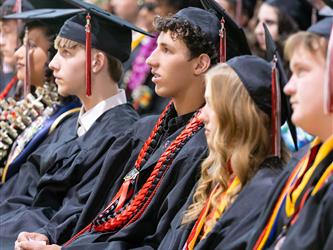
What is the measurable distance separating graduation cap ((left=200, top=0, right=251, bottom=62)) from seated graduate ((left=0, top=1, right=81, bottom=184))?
1547 mm

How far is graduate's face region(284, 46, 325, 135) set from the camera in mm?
3264

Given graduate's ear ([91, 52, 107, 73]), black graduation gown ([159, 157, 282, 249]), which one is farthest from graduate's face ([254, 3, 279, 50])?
black graduation gown ([159, 157, 282, 249])

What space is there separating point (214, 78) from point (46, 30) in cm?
261

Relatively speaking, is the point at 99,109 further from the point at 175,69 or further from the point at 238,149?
the point at 238,149

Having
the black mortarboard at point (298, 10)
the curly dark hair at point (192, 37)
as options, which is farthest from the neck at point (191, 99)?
the black mortarboard at point (298, 10)

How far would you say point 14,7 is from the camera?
7.12 metres

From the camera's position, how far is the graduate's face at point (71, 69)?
5.39m

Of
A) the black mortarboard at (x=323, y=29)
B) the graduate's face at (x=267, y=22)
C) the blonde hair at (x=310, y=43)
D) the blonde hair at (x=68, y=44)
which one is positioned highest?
the black mortarboard at (x=323, y=29)

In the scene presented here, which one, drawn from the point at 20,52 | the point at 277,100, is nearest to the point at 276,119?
the point at 277,100

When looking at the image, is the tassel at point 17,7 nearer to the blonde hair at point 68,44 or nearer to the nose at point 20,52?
the nose at point 20,52

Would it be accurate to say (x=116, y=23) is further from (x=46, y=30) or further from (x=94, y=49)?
(x=46, y=30)

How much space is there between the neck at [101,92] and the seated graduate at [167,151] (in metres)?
0.63

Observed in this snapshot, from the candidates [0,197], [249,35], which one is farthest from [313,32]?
[249,35]

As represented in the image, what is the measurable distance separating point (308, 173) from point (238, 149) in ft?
1.47
